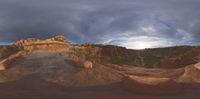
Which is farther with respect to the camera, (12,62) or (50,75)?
(12,62)

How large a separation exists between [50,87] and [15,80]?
2.26 meters

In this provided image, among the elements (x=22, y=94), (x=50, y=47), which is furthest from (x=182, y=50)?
(x=22, y=94)

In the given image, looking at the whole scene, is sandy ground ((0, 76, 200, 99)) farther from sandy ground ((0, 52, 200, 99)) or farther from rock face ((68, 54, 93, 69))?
rock face ((68, 54, 93, 69))

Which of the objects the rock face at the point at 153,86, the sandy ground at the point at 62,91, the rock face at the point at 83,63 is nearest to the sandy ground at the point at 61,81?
the sandy ground at the point at 62,91

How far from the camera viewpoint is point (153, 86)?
64.8 feet

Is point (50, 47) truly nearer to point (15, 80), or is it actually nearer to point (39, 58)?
point (39, 58)

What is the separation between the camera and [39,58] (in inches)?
944

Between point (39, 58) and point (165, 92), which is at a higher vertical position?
point (39, 58)

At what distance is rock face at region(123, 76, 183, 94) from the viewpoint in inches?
775

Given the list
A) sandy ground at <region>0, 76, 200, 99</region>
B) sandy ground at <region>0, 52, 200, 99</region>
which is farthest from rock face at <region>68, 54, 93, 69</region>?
sandy ground at <region>0, 76, 200, 99</region>

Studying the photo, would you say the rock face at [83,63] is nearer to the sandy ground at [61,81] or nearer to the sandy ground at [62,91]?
the sandy ground at [61,81]

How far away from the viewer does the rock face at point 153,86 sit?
64.6ft

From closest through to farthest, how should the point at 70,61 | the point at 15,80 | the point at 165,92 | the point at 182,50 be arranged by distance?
1. the point at 165,92
2. the point at 15,80
3. the point at 70,61
4. the point at 182,50

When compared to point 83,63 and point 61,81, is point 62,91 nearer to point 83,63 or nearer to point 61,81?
point 61,81
